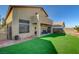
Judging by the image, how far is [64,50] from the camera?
359cm

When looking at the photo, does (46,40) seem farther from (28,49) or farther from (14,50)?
(14,50)

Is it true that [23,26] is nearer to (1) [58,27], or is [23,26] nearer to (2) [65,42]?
(1) [58,27]

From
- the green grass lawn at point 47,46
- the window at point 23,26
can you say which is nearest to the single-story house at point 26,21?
the window at point 23,26

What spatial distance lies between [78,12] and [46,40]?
77 centimetres

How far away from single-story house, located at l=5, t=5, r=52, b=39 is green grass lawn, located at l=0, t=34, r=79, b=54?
15cm

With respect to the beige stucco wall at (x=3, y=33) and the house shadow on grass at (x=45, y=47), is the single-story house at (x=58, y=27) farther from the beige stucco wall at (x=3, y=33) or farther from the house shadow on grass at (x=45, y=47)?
the beige stucco wall at (x=3, y=33)

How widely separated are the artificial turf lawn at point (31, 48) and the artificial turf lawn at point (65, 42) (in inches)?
3.3

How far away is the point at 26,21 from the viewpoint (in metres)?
3.71

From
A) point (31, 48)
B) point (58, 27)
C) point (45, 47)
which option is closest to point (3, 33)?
point (31, 48)

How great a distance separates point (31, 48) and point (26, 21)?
1.68ft

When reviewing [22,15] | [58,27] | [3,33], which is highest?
[22,15]
